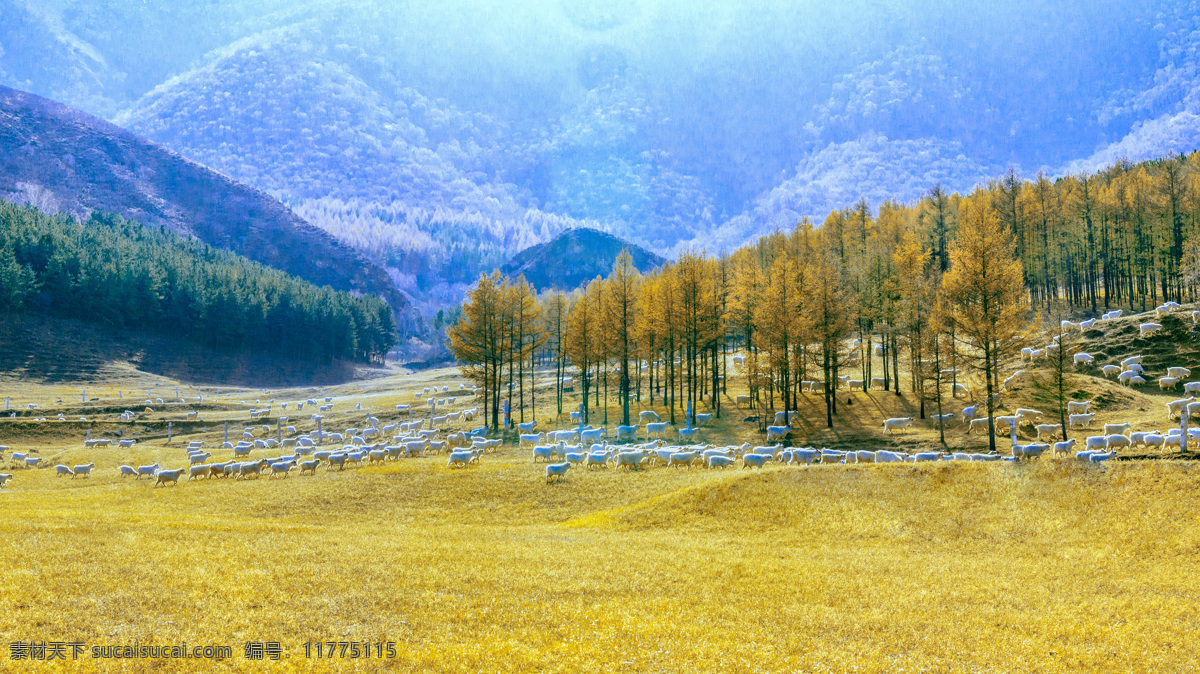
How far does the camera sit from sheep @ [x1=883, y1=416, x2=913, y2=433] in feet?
131

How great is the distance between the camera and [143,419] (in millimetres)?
56188

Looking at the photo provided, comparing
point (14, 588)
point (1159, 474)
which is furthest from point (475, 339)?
point (1159, 474)

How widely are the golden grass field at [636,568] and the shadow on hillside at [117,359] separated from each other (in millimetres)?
63645

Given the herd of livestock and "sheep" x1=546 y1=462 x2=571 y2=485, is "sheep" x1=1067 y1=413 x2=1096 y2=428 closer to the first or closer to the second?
the herd of livestock

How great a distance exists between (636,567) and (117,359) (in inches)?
4080

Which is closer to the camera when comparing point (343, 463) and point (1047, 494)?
point (1047, 494)

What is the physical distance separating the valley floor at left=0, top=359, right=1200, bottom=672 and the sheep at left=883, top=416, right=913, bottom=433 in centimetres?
1688

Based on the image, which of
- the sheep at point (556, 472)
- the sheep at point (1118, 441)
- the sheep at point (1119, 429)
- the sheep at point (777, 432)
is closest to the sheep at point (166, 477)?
the sheep at point (556, 472)

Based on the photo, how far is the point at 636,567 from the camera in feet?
53.7

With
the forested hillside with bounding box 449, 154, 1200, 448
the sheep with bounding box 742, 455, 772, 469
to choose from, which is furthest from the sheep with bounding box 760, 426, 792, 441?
the sheep with bounding box 742, 455, 772, 469

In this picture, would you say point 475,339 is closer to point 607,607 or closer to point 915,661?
point 607,607

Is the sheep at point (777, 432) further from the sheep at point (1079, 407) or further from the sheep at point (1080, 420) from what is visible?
the sheep at point (1079, 407)

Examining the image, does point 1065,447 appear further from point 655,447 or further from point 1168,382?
Answer: point 1168,382

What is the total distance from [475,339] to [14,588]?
41862 mm
